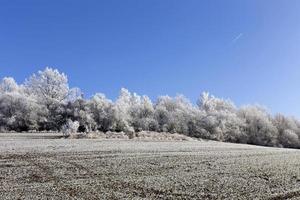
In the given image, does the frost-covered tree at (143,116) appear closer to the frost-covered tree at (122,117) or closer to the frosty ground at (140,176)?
the frost-covered tree at (122,117)

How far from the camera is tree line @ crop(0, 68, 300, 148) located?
8006cm

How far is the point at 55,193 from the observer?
2078 cm

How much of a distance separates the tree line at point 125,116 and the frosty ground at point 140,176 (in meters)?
38.2

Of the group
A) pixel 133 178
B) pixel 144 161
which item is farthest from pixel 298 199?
pixel 144 161

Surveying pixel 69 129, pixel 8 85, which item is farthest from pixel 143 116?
pixel 8 85

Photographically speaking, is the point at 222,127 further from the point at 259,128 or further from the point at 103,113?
the point at 103,113

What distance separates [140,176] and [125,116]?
59.8 m

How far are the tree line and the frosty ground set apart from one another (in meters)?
38.2

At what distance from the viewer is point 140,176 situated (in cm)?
2598

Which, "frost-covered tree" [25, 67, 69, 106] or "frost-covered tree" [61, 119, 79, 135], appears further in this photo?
"frost-covered tree" [25, 67, 69, 106]

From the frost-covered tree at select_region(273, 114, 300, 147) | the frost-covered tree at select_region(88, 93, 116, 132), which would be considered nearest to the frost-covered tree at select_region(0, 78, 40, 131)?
the frost-covered tree at select_region(88, 93, 116, 132)

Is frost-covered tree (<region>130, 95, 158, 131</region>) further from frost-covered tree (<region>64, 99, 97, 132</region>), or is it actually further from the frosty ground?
the frosty ground

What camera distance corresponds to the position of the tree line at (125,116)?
8006 centimetres

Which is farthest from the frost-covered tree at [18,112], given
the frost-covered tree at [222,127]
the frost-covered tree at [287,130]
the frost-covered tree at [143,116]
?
the frost-covered tree at [287,130]
